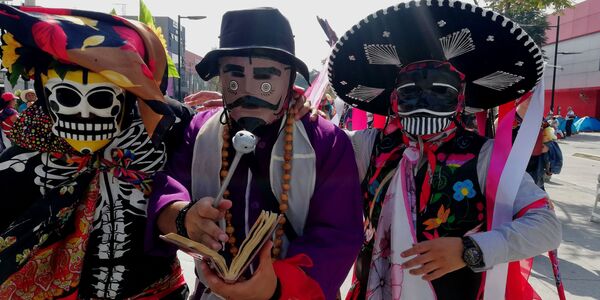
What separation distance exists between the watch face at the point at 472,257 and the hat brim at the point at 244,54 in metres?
0.82

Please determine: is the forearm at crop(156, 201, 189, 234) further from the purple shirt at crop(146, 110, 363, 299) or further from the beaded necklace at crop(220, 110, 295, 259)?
A: the beaded necklace at crop(220, 110, 295, 259)

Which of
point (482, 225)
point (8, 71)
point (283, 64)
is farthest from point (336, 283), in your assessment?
point (8, 71)

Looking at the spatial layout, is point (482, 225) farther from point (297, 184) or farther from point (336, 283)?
point (297, 184)

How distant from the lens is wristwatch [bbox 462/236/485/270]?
142cm

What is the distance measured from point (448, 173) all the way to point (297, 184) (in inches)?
21.7

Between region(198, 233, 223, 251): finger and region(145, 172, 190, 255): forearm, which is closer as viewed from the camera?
region(198, 233, 223, 251): finger

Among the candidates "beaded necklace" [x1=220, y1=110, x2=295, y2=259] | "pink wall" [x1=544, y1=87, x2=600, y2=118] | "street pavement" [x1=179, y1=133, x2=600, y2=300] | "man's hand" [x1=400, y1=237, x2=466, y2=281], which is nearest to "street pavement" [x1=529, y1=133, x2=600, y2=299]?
"street pavement" [x1=179, y1=133, x2=600, y2=300]

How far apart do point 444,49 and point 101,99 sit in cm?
128

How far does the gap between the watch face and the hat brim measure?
2.69 ft

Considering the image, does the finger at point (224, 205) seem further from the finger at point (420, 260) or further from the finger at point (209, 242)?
the finger at point (420, 260)

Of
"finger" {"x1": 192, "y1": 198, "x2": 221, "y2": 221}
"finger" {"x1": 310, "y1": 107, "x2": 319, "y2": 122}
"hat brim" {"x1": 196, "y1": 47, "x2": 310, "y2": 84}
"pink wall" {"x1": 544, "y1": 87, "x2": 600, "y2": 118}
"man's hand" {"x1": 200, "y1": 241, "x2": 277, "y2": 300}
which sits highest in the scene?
"pink wall" {"x1": 544, "y1": 87, "x2": 600, "y2": 118}

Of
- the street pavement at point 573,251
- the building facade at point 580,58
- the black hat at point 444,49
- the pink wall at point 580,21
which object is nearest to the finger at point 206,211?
the black hat at point 444,49

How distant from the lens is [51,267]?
5.20 feet

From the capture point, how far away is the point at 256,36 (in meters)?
1.48
